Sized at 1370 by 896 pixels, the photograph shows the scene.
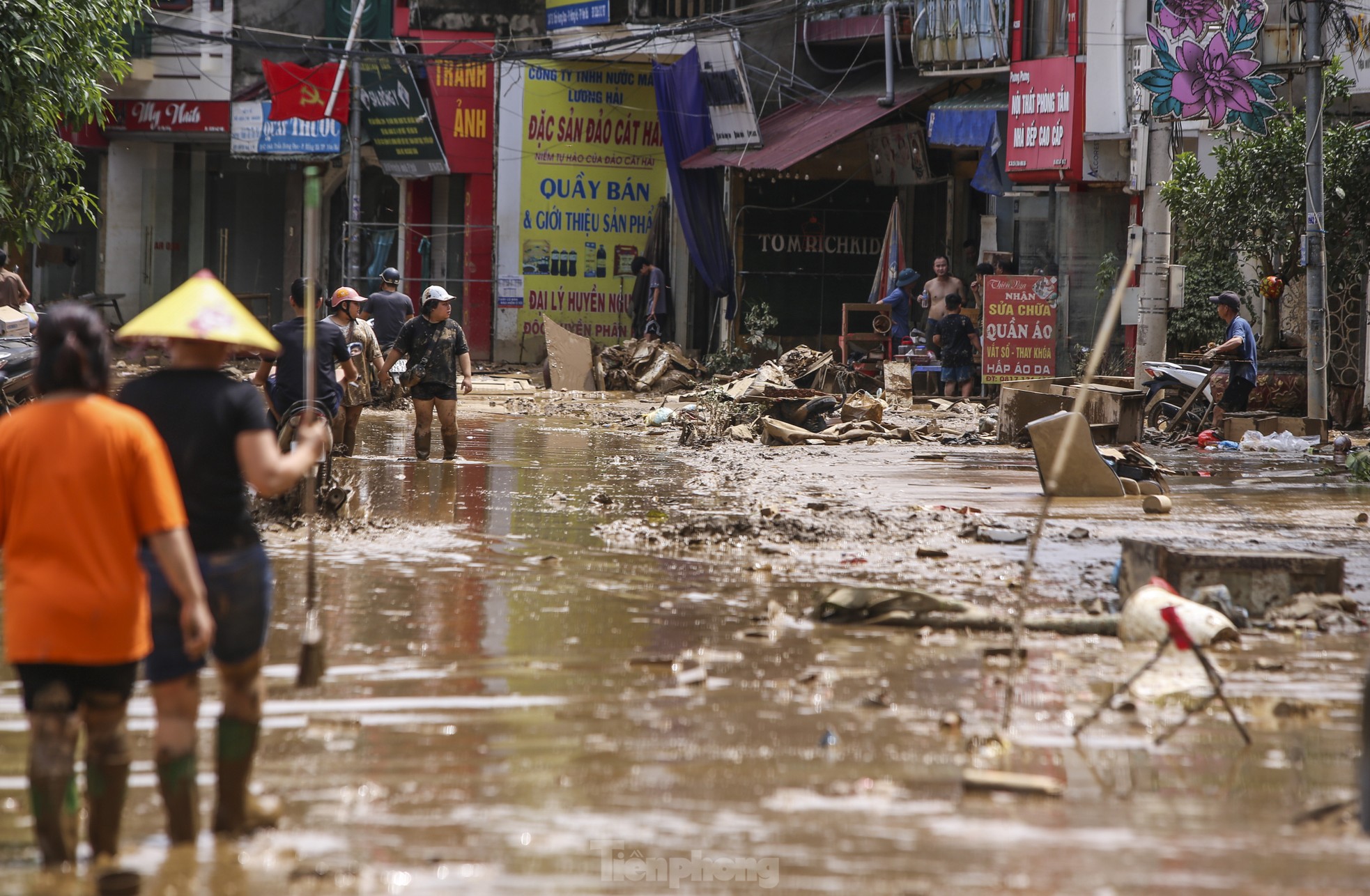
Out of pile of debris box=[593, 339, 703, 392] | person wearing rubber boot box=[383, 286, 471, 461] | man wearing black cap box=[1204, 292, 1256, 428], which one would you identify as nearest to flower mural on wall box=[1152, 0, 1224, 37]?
man wearing black cap box=[1204, 292, 1256, 428]

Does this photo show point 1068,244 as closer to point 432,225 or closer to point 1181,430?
point 1181,430

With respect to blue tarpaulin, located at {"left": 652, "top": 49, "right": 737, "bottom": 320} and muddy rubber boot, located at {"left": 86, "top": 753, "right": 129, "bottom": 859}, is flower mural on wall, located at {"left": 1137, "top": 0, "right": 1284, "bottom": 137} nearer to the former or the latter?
blue tarpaulin, located at {"left": 652, "top": 49, "right": 737, "bottom": 320}

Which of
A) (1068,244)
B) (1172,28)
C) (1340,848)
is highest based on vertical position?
(1172,28)

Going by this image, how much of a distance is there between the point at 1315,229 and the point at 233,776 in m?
13.6

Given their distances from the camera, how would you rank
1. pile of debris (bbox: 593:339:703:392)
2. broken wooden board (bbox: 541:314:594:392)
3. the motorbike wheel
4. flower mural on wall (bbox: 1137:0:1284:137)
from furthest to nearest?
broken wooden board (bbox: 541:314:594:392), pile of debris (bbox: 593:339:703:392), the motorbike wheel, flower mural on wall (bbox: 1137:0:1284:137)

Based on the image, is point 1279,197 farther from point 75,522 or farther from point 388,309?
point 75,522

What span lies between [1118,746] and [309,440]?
9.69 ft

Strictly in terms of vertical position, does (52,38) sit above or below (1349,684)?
above

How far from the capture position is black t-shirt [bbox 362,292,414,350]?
64.7 ft

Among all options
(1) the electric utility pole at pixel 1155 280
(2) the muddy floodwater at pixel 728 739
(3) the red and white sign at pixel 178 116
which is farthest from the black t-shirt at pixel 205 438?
(3) the red and white sign at pixel 178 116

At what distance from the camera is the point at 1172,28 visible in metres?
16.3

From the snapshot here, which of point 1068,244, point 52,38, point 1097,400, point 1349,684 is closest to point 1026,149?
point 1068,244

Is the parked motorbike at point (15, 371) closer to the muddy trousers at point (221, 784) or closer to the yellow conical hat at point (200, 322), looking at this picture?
the yellow conical hat at point (200, 322)

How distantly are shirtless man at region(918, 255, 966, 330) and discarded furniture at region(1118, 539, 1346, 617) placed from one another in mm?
14211
